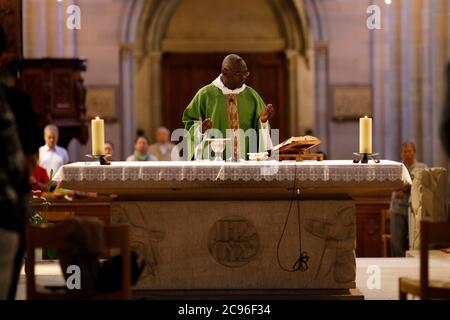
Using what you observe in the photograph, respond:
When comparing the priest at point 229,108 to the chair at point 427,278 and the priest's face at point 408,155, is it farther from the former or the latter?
the priest's face at point 408,155

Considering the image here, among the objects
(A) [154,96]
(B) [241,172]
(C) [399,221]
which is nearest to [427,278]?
(B) [241,172]

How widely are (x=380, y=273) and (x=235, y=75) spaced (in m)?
2.02

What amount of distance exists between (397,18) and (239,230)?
31.4ft

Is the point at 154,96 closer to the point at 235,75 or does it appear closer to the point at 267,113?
the point at 235,75

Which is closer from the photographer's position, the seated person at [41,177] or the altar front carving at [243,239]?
the altar front carving at [243,239]

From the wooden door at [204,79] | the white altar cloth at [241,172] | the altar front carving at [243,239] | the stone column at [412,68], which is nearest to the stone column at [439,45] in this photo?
the stone column at [412,68]

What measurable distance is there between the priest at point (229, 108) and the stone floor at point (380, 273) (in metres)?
1.38

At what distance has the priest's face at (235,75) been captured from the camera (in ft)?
26.5

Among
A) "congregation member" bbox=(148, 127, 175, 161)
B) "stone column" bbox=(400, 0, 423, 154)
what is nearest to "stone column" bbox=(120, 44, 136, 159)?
"congregation member" bbox=(148, 127, 175, 161)

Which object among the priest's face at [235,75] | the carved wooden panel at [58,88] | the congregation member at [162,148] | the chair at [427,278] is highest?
the carved wooden panel at [58,88]

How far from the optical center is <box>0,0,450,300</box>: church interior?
19.3 ft
